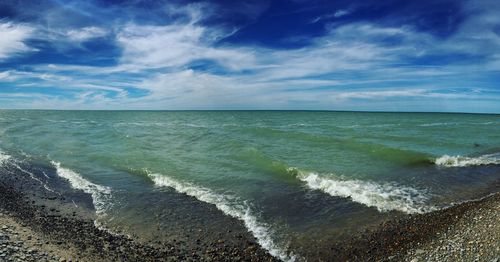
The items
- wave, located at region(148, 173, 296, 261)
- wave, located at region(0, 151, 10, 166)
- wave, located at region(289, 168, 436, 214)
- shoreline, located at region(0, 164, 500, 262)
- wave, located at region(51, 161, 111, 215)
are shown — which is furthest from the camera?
wave, located at region(0, 151, 10, 166)

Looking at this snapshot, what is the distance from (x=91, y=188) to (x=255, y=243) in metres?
10.7

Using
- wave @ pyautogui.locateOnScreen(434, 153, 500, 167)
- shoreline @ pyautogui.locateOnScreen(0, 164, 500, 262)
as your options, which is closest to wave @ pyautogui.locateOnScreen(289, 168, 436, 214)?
shoreline @ pyautogui.locateOnScreen(0, 164, 500, 262)

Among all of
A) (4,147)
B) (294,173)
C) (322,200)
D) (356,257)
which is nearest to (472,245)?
(356,257)

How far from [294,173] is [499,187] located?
10.5 m

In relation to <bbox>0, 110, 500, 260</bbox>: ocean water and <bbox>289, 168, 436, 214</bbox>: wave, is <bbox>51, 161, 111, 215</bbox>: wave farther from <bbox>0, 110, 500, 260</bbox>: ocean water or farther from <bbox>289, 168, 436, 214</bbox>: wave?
<bbox>289, 168, 436, 214</bbox>: wave

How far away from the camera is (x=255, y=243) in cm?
1130

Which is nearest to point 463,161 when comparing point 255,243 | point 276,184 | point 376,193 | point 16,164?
point 376,193

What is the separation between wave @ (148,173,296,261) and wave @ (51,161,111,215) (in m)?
2.84

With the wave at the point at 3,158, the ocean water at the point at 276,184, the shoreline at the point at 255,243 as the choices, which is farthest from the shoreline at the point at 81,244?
the wave at the point at 3,158

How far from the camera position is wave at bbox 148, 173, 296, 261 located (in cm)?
1091

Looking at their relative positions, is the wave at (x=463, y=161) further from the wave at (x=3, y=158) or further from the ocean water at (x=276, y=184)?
the wave at (x=3, y=158)

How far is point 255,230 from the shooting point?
40.4 feet

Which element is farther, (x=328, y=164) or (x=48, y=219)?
(x=328, y=164)

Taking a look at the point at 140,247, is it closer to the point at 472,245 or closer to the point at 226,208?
the point at 226,208
